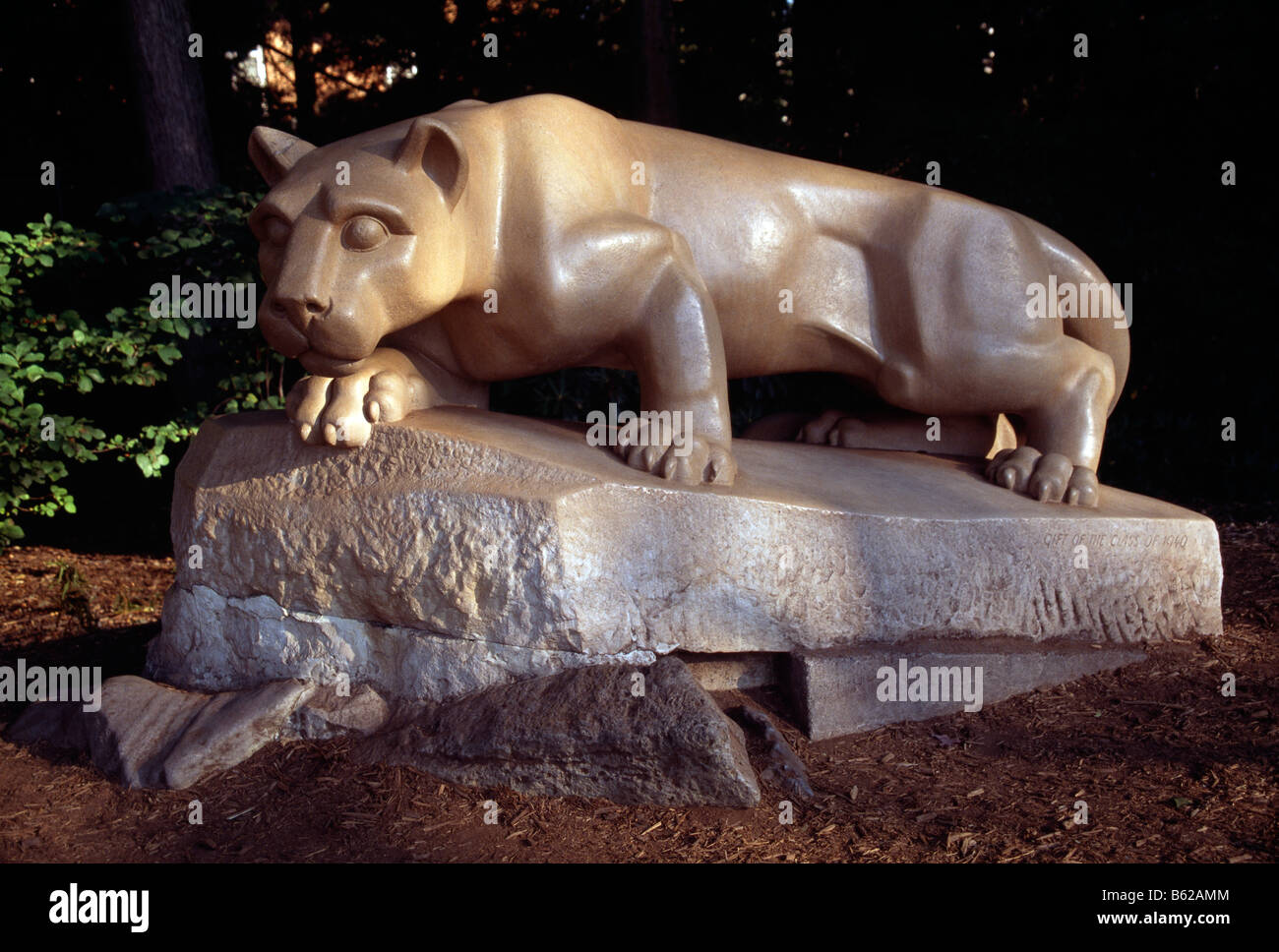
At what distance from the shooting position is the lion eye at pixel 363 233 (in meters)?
2.89

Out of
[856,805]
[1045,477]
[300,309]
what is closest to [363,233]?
[300,309]

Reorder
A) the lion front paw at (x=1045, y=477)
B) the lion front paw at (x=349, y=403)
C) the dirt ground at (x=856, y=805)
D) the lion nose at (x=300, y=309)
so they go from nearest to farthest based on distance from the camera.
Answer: the dirt ground at (x=856, y=805), the lion nose at (x=300, y=309), the lion front paw at (x=349, y=403), the lion front paw at (x=1045, y=477)

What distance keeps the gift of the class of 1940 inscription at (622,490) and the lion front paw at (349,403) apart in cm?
1

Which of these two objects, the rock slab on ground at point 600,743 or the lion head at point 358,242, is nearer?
the rock slab on ground at point 600,743

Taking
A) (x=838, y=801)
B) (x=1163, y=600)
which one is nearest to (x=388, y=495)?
(x=838, y=801)

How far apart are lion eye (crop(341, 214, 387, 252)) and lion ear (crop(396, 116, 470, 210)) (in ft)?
0.67

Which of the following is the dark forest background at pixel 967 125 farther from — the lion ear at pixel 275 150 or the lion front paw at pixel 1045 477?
the lion ear at pixel 275 150

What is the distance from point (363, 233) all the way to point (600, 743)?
1.53m

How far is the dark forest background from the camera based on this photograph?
6520mm

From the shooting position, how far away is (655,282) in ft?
10.7

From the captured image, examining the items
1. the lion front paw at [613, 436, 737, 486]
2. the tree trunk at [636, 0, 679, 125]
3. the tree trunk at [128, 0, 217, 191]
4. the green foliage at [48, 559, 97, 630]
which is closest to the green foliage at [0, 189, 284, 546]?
the green foliage at [48, 559, 97, 630]

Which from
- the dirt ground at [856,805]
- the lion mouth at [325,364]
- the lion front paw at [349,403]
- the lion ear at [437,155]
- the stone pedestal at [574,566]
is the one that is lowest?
the dirt ground at [856,805]

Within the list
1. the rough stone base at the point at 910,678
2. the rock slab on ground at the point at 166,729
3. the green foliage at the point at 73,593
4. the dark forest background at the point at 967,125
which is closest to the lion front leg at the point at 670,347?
the rough stone base at the point at 910,678

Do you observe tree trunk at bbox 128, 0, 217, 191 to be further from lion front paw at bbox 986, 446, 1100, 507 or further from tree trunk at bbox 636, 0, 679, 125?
lion front paw at bbox 986, 446, 1100, 507
